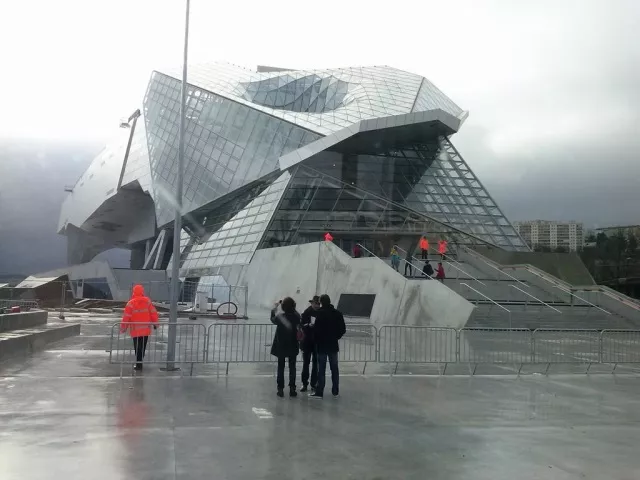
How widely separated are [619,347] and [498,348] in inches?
122

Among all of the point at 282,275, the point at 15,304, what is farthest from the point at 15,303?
the point at 282,275

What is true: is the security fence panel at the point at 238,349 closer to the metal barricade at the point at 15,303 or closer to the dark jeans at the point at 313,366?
the dark jeans at the point at 313,366

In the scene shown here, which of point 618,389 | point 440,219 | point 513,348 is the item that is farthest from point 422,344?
point 440,219

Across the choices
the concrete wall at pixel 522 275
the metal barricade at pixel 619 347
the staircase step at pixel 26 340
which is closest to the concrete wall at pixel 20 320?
the staircase step at pixel 26 340

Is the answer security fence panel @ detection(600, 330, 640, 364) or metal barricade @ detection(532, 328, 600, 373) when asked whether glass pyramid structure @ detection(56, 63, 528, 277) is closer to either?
metal barricade @ detection(532, 328, 600, 373)

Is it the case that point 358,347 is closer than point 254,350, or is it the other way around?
point 254,350

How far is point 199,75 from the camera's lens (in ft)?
169

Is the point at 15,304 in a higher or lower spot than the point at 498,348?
higher

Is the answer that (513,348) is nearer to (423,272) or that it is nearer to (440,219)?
(423,272)

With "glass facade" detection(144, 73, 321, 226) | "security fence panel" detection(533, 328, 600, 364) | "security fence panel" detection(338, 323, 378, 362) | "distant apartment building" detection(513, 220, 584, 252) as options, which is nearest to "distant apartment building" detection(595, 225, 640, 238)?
"distant apartment building" detection(513, 220, 584, 252)

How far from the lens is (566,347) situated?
1572 centimetres

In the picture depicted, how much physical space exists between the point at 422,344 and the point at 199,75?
43.0 m

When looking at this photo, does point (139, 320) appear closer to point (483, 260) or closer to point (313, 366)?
point (313, 366)

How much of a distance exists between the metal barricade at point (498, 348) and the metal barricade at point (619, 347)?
177cm
